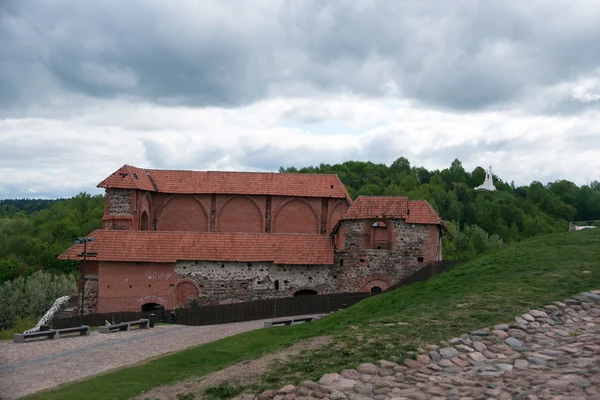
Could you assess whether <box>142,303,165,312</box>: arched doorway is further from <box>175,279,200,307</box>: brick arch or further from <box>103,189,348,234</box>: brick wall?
<box>103,189,348,234</box>: brick wall

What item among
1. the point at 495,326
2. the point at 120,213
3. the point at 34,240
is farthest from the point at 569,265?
the point at 34,240

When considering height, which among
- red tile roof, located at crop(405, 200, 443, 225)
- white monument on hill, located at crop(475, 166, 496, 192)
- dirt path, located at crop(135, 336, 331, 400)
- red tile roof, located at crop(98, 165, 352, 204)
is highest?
white monument on hill, located at crop(475, 166, 496, 192)

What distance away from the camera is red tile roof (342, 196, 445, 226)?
2945 centimetres

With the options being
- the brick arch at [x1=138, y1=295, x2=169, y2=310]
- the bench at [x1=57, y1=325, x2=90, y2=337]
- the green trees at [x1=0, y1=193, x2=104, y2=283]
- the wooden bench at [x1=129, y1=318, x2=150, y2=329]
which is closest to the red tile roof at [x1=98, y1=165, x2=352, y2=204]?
the brick arch at [x1=138, y1=295, x2=169, y2=310]

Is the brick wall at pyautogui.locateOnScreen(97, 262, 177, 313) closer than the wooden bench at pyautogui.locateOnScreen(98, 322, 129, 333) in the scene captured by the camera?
No

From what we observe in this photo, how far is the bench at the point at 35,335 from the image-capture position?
21.3m

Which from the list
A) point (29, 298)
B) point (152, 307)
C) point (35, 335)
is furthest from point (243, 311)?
point (29, 298)

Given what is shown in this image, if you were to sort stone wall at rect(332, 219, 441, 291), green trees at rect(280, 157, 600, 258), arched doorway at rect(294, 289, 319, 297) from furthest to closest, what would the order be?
green trees at rect(280, 157, 600, 258) → arched doorway at rect(294, 289, 319, 297) → stone wall at rect(332, 219, 441, 291)

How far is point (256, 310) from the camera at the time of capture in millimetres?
27906

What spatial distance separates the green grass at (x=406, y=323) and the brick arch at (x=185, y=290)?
10137 millimetres

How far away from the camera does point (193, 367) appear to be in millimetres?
15375

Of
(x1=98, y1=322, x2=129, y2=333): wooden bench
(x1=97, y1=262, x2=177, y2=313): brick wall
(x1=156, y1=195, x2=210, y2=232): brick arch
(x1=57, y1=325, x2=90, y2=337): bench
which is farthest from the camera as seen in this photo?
(x1=156, y1=195, x2=210, y2=232): brick arch

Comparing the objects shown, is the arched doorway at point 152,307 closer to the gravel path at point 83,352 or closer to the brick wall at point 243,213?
the gravel path at point 83,352

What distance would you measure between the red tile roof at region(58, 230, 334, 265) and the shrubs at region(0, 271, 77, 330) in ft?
85.8
